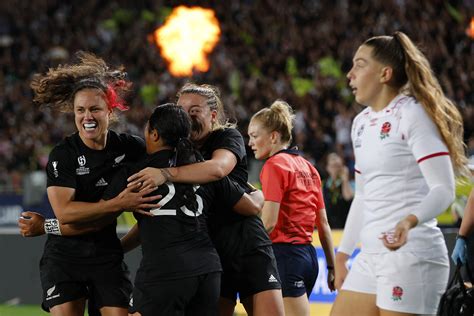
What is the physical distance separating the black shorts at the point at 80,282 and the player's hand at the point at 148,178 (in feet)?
2.74

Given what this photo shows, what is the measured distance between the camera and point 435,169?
407 centimetres

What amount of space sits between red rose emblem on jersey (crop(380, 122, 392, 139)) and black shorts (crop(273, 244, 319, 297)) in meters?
2.30

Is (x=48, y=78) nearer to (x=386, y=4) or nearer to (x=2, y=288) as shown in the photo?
(x=2, y=288)

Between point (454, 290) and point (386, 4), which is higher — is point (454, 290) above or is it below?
below

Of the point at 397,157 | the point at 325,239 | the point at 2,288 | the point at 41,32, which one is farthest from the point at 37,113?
the point at 397,157

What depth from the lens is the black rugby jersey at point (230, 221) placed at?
17.9 ft

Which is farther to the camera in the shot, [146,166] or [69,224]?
[69,224]

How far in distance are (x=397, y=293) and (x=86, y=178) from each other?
2.04m

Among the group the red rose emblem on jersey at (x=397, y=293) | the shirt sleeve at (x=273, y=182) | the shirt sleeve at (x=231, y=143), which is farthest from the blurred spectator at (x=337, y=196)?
the red rose emblem on jersey at (x=397, y=293)

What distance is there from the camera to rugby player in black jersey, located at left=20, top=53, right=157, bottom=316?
5316 millimetres

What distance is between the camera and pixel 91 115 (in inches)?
211

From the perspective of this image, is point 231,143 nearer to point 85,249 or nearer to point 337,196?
point 85,249

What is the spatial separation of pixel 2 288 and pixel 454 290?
6710 millimetres

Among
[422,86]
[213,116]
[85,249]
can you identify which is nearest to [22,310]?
[85,249]
